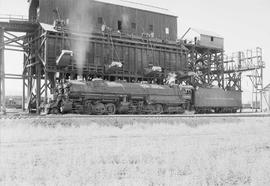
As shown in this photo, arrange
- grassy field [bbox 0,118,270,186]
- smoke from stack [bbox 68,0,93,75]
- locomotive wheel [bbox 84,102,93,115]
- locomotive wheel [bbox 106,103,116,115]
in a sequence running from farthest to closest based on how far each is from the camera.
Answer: smoke from stack [bbox 68,0,93,75]
locomotive wheel [bbox 106,103,116,115]
locomotive wheel [bbox 84,102,93,115]
grassy field [bbox 0,118,270,186]

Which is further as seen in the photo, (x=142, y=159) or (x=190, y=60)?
(x=190, y=60)

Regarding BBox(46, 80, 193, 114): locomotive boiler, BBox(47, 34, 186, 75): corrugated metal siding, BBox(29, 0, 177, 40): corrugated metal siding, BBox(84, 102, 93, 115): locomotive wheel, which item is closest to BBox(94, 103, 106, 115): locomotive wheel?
BBox(46, 80, 193, 114): locomotive boiler

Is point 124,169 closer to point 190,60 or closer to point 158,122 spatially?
point 158,122

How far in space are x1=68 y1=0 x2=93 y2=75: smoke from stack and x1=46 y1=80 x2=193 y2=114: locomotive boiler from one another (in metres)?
5.75

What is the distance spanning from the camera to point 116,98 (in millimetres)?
25344

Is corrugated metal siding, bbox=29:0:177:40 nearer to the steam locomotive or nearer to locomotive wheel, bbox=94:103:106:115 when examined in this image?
the steam locomotive

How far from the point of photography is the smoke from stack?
1176 inches

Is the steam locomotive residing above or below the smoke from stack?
below

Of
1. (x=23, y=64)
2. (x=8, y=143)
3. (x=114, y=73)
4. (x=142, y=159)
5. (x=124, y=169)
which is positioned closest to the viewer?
(x=124, y=169)

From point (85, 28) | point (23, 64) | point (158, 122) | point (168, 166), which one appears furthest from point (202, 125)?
point (23, 64)

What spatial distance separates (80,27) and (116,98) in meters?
10.7

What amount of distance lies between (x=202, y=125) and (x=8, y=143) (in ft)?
41.4

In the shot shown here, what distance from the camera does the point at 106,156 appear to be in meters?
8.97

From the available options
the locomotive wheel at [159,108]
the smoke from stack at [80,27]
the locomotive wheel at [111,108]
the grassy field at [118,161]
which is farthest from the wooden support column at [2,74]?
the locomotive wheel at [159,108]
